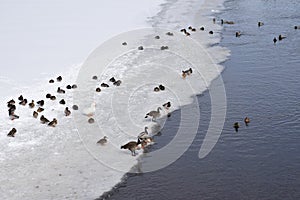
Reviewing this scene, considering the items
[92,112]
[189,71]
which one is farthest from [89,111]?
[189,71]

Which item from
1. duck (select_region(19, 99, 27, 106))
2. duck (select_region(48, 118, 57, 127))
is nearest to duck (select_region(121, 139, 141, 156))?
duck (select_region(48, 118, 57, 127))

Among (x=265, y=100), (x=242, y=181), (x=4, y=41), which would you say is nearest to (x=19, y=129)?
(x=242, y=181)

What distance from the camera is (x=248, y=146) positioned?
10227 mm

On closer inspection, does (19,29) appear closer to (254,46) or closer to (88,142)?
(254,46)

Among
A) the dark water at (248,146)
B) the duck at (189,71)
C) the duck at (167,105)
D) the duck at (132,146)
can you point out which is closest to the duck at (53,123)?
the duck at (132,146)

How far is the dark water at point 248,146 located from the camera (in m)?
8.55

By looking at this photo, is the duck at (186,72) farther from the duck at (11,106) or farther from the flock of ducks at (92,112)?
the duck at (11,106)

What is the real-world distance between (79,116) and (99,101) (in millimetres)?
1155

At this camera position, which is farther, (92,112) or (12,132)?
(92,112)

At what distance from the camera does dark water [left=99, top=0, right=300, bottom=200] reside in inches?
336

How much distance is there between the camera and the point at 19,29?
21812 millimetres

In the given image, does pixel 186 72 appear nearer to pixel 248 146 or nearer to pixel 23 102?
pixel 248 146

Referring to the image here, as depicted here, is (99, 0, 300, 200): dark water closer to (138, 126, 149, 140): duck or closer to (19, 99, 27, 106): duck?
(138, 126, 149, 140): duck

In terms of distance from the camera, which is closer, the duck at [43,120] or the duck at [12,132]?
the duck at [12,132]
